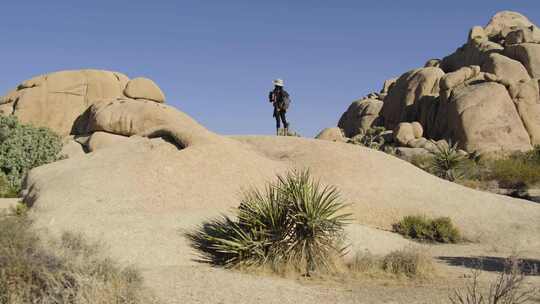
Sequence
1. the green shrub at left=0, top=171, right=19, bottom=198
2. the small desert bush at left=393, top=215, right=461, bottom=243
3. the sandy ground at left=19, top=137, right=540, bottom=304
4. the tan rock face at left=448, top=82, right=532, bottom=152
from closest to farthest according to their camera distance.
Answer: the sandy ground at left=19, top=137, right=540, bottom=304 → the small desert bush at left=393, top=215, right=461, bottom=243 → the green shrub at left=0, top=171, right=19, bottom=198 → the tan rock face at left=448, top=82, right=532, bottom=152

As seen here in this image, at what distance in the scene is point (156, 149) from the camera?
1434 centimetres

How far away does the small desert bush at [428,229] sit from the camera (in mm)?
13516

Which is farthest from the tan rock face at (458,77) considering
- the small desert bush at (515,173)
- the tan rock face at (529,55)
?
the small desert bush at (515,173)

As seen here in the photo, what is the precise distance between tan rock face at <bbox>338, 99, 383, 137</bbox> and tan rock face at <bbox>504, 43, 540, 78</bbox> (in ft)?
46.4

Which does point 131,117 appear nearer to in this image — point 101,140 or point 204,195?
point 101,140

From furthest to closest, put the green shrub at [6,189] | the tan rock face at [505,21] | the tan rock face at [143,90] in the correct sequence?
the tan rock face at [505,21]
the tan rock face at [143,90]
the green shrub at [6,189]

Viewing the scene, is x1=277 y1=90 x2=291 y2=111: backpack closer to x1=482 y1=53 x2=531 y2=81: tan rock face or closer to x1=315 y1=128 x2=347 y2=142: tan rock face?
x1=315 y1=128 x2=347 y2=142: tan rock face

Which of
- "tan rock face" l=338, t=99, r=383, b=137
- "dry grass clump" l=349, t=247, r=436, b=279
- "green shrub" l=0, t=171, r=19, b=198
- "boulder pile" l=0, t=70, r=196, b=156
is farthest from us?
"tan rock face" l=338, t=99, r=383, b=137

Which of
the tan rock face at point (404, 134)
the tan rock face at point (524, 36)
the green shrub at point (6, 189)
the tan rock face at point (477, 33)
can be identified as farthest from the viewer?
the tan rock face at point (477, 33)

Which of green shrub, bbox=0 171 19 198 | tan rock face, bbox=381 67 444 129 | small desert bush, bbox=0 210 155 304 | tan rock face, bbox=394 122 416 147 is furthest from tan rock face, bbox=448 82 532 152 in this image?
small desert bush, bbox=0 210 155 304

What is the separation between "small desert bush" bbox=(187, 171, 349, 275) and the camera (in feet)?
31.1

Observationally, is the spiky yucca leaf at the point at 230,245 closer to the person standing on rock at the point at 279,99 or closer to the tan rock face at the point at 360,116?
the person standing on rock at the point at 279,99

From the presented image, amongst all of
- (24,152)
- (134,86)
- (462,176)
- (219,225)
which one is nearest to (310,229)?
(219,225)

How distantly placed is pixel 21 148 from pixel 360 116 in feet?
138
